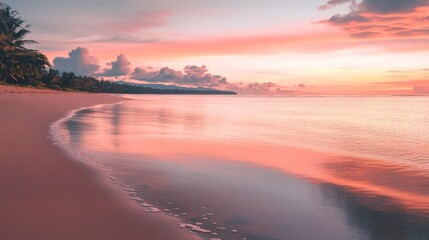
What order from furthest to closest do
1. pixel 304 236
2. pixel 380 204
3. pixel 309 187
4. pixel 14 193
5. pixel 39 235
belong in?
Answer: 1. pixel 309 187
2. pixel 380 204
3. pixel 14 193
4. pixel 304 236
5. pixel 39 235

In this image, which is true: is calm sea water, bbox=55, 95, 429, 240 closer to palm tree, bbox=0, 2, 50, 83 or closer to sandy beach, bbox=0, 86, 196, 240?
sandy beach, bbox=0, 86, 196, 240

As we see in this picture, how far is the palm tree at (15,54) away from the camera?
56938mm

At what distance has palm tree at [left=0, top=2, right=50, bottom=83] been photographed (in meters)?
56.9

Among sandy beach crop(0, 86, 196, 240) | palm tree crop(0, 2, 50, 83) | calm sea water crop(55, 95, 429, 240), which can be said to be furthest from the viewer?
palm tree crop(0, 2, 50, 83)

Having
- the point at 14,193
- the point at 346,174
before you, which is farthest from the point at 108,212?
the point at 346,174

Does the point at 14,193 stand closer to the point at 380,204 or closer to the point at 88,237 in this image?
the point at 88,237

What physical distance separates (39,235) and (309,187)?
16.8 ft

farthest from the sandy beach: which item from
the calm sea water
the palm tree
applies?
the palm tree

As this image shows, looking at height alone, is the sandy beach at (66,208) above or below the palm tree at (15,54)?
below

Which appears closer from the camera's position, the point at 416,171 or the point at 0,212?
the point at 0,212

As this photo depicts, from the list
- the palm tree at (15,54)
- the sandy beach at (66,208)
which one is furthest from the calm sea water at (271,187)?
the palm tree at (15,54)

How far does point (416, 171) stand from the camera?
984 centimetres

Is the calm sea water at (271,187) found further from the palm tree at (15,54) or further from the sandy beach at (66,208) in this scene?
the palm tree at (15,54)

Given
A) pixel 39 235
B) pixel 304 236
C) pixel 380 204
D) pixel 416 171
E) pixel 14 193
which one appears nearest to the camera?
pixel 39 235
